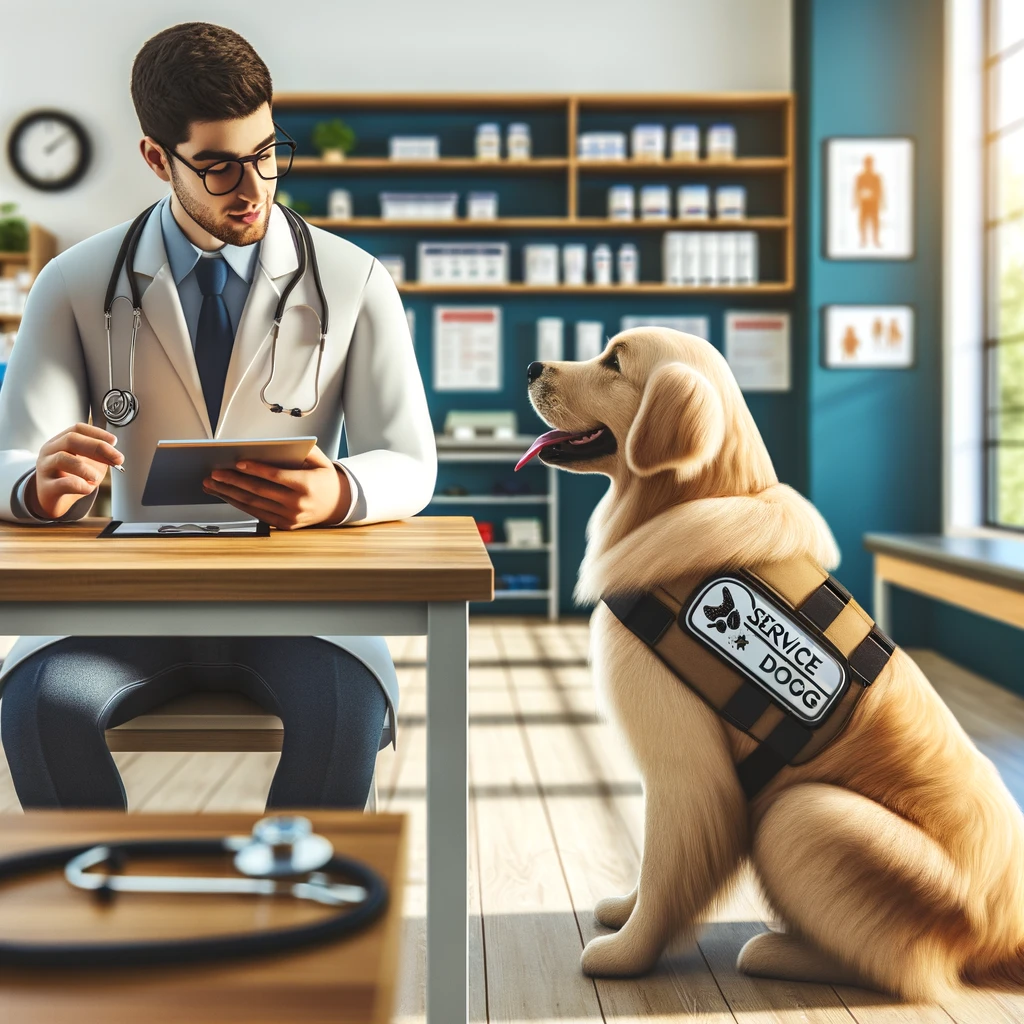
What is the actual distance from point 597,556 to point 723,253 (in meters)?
3.60

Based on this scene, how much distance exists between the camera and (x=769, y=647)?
113 centimetres

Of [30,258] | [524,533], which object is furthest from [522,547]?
[30,258]

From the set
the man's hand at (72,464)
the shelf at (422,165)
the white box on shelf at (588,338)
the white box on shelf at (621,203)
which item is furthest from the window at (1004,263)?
the man's hand at (72,464)

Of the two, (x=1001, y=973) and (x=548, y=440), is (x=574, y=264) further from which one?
(x=1001, y=973)

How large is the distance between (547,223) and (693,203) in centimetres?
71

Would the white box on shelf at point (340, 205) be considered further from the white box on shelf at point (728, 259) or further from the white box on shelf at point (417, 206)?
the white box on shelf at point (728, 259)

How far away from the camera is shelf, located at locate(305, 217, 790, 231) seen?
4.45 m

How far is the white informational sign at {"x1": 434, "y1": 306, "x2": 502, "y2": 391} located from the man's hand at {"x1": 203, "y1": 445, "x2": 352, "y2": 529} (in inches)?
149

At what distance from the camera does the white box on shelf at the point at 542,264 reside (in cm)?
452

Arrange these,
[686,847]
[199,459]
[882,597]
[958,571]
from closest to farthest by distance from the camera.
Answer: [199,459] → [686,847] → [958,571] → [882,597]

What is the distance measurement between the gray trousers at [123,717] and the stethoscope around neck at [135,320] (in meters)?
0.31

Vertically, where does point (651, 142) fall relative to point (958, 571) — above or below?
above

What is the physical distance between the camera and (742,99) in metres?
4.44

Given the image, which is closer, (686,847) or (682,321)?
(686,847)
